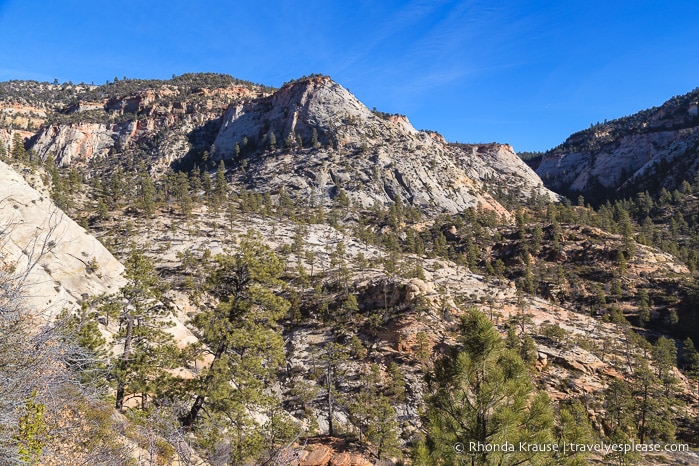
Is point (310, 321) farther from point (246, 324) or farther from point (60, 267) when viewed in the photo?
point (246, 324)

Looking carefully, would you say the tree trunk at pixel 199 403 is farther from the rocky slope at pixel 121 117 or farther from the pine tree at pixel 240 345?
the rocky slope at pixel 121 117

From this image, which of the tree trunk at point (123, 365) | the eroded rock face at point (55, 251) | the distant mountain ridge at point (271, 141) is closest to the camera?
the tree trunk at point (123, 365)

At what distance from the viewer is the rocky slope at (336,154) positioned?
112 m

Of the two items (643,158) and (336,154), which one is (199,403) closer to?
(336,154)

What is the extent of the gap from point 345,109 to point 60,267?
4993 inches

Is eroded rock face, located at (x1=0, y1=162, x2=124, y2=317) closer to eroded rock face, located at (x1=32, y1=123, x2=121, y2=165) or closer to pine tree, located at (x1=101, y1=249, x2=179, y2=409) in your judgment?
pine tree, located at (x1=101, y1=249, x2=179, y2=409)

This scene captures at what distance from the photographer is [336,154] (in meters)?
124

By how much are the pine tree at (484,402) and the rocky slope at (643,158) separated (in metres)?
169

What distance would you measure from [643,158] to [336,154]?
14413cm

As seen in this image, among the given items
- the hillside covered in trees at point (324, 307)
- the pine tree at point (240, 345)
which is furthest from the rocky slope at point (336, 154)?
the pine tree at point (240, 345)

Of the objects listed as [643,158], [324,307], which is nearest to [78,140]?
[324,307]

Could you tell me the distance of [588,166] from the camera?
185125 millimetres

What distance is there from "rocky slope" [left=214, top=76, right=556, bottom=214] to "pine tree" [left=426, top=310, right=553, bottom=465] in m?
96.1

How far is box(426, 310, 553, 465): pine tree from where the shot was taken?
24.1 feet
